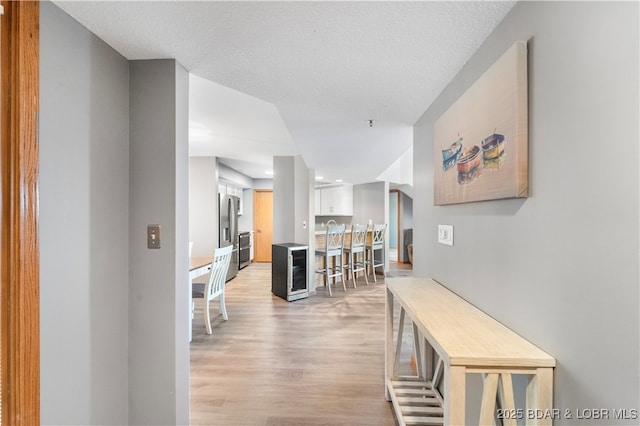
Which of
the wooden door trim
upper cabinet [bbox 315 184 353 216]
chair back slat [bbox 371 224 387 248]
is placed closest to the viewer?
the wooden door trim

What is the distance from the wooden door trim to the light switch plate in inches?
75.6

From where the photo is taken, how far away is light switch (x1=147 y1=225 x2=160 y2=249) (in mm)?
1569

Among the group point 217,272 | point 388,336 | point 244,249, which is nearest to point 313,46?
point 388,336

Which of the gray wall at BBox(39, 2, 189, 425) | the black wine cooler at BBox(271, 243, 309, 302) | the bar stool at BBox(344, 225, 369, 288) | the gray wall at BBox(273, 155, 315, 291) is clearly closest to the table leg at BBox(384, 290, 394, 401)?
the gray wall at BBox(39, 2, 189, 425)

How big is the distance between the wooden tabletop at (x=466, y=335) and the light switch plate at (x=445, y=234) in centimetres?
31

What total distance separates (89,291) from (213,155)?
3948 millimetres

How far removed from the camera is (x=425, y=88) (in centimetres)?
187

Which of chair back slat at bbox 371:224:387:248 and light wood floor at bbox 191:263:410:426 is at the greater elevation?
chair back slat at bbox 371:224:387:248

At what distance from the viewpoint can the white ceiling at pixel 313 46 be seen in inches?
46.0

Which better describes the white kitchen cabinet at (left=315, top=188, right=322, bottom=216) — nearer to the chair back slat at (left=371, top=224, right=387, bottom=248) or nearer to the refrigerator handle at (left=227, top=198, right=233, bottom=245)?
the chair back slat at (left=371, top=224, right=387, bottom=248)

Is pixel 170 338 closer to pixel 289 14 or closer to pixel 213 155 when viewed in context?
pixel 289 14

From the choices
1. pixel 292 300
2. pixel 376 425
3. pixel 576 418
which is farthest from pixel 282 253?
pixel 576 418

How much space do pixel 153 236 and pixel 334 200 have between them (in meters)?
6.50

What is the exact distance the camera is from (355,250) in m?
5.59
